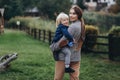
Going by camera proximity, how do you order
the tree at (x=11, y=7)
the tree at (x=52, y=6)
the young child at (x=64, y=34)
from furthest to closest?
the tree at (x=11, y=7) < the tree at (x=52, y=6) < the young child at (x=64, y=34)

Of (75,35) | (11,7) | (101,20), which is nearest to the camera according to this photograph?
(75,35)

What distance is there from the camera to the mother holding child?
26.3 ft

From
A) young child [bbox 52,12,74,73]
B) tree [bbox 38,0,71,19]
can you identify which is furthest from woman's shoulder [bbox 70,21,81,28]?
tree [bbox 38,0,71,19]

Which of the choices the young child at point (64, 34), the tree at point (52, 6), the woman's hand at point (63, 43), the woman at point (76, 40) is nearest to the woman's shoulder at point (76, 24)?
the woman at point (76, 40)

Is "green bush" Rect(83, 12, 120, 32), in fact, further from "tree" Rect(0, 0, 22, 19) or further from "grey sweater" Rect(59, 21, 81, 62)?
"grey sweater" Rect(59, 21, 81, 62)

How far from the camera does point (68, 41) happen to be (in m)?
8.04

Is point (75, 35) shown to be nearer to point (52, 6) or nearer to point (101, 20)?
point (101, 20)

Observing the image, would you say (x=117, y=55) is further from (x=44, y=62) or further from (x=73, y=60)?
(x=73, y=60)

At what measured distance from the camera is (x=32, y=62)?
667 inches

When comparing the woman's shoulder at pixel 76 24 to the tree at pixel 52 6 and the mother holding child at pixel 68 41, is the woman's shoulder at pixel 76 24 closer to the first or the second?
the mother holding child at pixel 68 41

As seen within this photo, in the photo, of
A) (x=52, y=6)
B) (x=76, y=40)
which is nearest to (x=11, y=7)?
(x=52, y=6)

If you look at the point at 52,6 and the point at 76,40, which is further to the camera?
the point at 52,6

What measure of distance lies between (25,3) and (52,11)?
24.0m

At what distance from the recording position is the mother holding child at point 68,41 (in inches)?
316
